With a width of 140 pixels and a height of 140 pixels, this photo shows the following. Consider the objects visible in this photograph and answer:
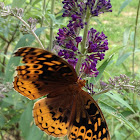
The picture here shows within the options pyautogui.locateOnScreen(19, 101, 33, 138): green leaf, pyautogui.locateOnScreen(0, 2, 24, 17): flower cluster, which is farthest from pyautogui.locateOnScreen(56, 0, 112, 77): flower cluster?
pyautogui.locateOnScreen(19, 101, 33, 138): green leaf

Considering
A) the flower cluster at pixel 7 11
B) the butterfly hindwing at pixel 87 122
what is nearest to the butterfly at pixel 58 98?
the butterfly hindwing at pixel 87 122

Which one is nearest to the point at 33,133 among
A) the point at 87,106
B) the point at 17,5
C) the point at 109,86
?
the point at 87,106

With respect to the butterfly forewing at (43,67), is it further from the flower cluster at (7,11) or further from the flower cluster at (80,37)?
the flower cluster at (7,11)

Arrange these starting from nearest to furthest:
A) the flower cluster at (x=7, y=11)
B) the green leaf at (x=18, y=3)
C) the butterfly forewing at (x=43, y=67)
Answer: the butterfly forewing at (x=43, y=67) < the flower cluster at (x=7, y=11) < the green leaf at (x=18, y=3)

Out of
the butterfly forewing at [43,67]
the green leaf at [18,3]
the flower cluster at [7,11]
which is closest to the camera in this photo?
the butterfly forewing at [43,67]

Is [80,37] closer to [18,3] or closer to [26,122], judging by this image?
[18,3]

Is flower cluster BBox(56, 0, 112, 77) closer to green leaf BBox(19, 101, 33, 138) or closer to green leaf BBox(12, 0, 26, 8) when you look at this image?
green leaf BBox(12, 0, 26, 8)

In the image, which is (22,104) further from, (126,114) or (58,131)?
(126,114)

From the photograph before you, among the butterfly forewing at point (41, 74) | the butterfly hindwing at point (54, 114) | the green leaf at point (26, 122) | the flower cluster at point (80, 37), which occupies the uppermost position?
the flower cluster at point (80, 37)
